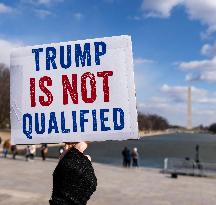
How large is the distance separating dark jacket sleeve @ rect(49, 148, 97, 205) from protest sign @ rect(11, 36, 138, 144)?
0.47 m

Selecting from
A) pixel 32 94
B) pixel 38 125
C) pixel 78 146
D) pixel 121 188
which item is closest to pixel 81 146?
pixel 78 146

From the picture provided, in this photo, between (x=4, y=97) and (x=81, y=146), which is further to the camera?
(x=4, y=97)

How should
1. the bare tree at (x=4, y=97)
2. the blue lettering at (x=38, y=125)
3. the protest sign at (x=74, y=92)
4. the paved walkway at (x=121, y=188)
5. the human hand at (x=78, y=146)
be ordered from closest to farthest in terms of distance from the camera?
the human hand at (x=78, y=146), the protest sign at (x=74, y=92), the blue lettering at (x=38, y=125), the paved walkway at (x=121, y=188), the bare tree at (x=4, y=97)

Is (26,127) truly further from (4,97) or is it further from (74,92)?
(4,97)


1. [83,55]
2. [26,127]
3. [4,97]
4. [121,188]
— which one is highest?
[4,97]

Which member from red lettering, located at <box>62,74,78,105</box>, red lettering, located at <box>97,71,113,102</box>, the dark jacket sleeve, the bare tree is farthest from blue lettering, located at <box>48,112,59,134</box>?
the bare tree

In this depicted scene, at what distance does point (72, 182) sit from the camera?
7.81ft

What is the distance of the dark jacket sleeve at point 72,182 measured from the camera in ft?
7.76

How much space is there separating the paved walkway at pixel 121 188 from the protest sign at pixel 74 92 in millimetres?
11605

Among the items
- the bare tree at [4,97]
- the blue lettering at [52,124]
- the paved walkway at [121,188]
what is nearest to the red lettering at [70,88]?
the blue lettering at [52,124]

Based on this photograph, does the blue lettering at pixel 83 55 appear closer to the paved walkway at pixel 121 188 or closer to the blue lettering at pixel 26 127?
the blue lettering at pixel 26 127

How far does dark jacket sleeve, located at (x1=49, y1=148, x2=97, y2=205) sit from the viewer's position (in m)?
2.36

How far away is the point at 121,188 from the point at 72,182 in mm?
15745

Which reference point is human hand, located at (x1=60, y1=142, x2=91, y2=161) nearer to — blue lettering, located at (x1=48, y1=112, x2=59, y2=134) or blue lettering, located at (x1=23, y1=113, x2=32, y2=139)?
blue lettering, located at (x1=48, y1=112, x2=59, y2=134)
